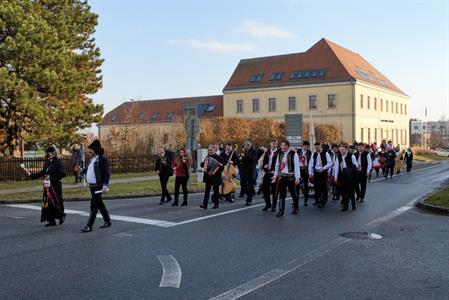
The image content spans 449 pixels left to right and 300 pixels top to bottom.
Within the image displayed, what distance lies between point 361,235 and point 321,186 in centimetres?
466

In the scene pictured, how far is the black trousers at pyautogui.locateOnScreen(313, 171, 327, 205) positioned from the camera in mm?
13975

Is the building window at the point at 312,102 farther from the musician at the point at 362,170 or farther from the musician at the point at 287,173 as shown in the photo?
the musician at the point at 287,173

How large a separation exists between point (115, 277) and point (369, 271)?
344 centimetres

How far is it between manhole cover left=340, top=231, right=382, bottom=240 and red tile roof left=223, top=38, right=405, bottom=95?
56.3m

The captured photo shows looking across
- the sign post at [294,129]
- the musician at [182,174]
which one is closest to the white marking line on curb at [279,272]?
the musician at [182,174]

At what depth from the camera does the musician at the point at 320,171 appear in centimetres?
1390

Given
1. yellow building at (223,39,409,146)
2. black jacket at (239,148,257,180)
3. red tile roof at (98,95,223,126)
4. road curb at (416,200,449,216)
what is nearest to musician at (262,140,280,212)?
black jacket at (239,148,257,180)

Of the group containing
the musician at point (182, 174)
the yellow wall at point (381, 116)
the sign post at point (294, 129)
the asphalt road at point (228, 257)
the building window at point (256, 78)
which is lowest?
the asphalt road at point (228, 257)

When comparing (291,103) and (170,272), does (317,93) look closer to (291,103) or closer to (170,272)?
(291,103)

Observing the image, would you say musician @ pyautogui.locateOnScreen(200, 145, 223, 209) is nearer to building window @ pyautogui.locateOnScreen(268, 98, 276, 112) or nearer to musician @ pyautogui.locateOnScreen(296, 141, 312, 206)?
musician @ pyautogui.locateOnScreen(296, 141, 312, 206)

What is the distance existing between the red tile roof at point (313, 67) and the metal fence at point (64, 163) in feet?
129

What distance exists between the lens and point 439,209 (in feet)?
42.3

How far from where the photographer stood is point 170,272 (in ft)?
22.1

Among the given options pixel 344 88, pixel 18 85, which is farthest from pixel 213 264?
pixel 344 88
